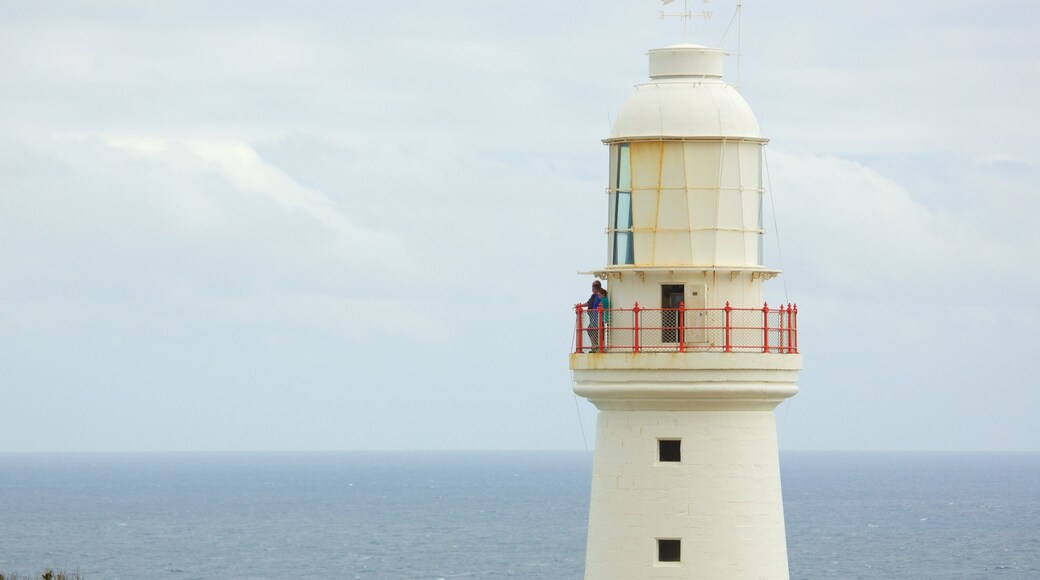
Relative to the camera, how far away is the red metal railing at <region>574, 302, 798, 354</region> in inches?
768

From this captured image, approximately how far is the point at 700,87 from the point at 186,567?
124 metres

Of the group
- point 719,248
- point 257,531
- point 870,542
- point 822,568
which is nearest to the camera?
point 719,248

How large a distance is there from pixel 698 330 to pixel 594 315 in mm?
1199

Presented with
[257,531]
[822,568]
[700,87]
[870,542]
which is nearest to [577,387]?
[700,87]

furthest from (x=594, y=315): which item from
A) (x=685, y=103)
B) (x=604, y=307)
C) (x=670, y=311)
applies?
(x=685, y=103)

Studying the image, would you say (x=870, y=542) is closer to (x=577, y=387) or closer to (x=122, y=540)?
(x=122, y=540)

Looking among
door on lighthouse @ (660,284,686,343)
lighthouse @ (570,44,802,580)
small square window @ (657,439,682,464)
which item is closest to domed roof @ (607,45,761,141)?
lighthouse @ (570,44,802,580)

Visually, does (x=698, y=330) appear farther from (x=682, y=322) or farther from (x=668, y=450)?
(x=668, y=450)

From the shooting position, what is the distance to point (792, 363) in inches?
776

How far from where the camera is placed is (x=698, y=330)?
1953 cm

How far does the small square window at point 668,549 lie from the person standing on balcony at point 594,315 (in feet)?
7.22

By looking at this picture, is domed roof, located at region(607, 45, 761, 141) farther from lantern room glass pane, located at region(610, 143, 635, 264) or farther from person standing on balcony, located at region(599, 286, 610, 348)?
person standing on balcony, located at region(599, 286, 610, 348)

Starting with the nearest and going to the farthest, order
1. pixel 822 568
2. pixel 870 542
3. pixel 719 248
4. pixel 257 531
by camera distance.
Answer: pixel 719 248, pixel 822 568, pixel 870 542, pixel 257 531

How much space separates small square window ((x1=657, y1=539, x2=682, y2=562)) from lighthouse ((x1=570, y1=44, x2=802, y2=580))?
1cm
